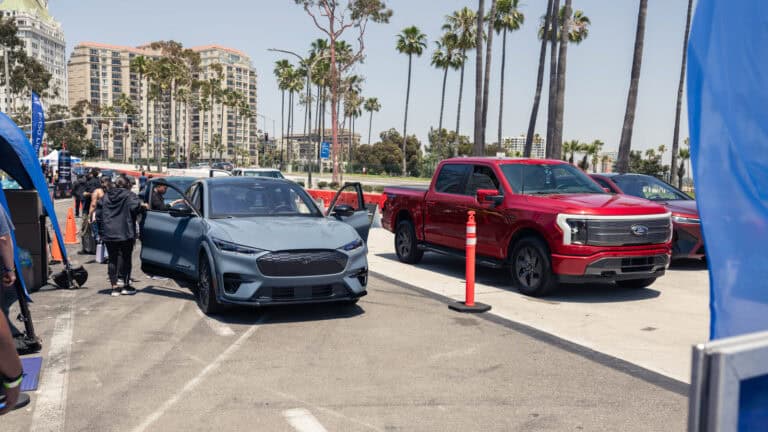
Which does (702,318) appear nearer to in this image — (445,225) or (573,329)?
(573,329)

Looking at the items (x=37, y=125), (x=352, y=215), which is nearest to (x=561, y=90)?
(x=37, y=125)

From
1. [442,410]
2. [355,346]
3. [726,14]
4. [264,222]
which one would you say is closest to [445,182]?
[264,222]

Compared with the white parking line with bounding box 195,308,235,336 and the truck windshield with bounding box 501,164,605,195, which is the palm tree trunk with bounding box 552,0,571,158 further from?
the white parking line with bounding box 195,308,235,336

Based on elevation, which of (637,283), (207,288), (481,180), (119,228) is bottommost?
(637,283)

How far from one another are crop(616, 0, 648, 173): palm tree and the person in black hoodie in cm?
1978

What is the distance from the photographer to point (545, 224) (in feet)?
29.5

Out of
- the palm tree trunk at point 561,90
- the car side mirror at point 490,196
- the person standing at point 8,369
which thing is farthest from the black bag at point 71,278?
the palm tree trunk at point 561,90

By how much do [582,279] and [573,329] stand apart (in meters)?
1.50

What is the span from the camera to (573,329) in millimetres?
7422

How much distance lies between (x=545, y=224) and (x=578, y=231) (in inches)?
17.8

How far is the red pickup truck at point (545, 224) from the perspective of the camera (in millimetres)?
8758

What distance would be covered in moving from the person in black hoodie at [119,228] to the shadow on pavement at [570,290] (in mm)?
4165

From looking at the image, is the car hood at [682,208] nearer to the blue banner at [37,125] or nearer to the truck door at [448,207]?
the truck door at [448,207]

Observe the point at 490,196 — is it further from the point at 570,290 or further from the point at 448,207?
the point at 570,290
